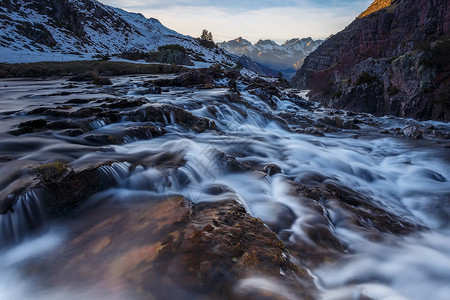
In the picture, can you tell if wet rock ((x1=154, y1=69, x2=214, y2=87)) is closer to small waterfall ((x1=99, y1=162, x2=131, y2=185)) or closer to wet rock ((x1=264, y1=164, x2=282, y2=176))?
wet rock ((x1=264, y1=164, x2=282, y2=176))

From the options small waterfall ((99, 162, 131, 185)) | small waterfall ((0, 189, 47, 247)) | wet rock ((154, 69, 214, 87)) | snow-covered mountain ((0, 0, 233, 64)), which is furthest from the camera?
snow-covered mountain ((0, 0, 233, 64))

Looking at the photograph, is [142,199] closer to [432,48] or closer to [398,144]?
[398,144]

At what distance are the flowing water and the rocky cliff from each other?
730cm

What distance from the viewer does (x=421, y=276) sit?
306 cm

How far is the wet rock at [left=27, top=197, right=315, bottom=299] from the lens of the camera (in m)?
2.34

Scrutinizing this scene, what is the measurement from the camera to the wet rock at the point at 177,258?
2342 mm

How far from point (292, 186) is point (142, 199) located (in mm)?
3188

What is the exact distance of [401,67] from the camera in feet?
59.9

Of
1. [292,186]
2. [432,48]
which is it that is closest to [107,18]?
[432,48]

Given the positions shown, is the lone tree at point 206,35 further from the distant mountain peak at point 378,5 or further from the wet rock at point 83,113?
the wet rock at point 83,113

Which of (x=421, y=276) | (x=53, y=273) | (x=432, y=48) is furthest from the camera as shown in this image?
(x=432, y=48)

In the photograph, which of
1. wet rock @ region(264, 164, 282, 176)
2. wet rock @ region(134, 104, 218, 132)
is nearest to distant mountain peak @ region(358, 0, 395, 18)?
wet rock @ region(134, 104, 218, 132)

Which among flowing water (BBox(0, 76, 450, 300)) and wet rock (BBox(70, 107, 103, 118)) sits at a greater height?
wet rock (BBox(70, 107, 103, 118))

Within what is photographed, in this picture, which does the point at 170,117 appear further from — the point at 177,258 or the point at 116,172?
the point at 177,258
